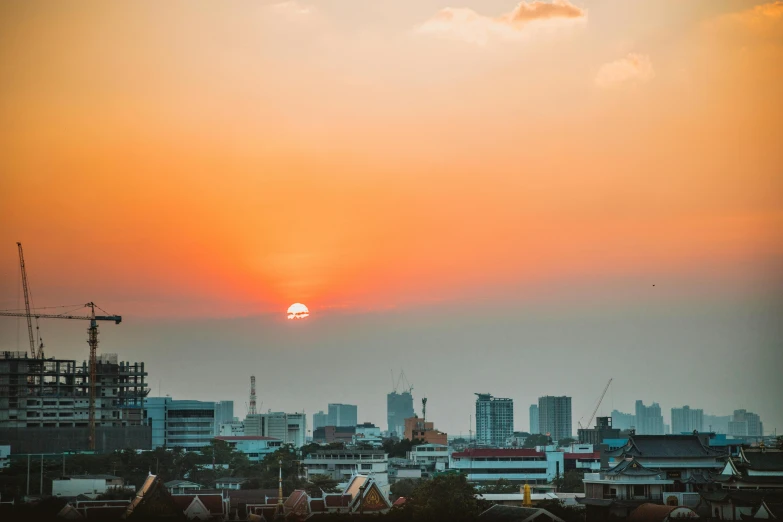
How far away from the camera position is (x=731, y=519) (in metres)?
37.5

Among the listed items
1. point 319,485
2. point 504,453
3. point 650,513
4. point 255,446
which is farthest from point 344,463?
point 650,513

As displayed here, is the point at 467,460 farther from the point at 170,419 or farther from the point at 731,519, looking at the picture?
the point at 731,519

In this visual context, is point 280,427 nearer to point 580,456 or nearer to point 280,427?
point 280,427

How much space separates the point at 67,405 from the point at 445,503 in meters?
59.6

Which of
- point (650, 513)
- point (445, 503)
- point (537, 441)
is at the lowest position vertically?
point (537, 441)

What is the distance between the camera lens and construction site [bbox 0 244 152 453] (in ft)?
294

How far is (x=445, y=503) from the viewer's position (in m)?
41.7

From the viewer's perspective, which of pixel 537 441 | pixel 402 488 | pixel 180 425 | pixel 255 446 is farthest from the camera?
pixel 537 441

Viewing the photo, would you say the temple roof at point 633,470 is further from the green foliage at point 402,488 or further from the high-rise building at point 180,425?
the high-rise building at point 180,425

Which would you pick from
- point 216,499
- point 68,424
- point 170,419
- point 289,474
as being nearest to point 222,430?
point 170,419

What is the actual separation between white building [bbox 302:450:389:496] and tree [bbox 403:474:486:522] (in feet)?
99.7

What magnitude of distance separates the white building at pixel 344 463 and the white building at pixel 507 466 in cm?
725

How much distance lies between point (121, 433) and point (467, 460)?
101 ft

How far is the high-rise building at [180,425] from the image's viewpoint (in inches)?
4104
